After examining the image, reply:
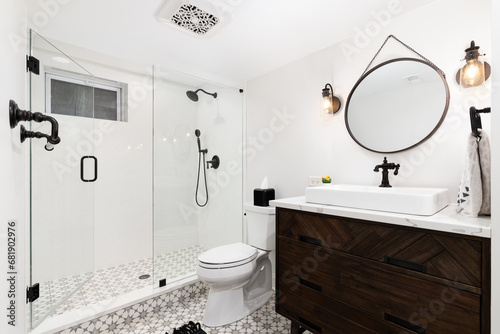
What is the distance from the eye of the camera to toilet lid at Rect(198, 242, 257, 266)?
5.76 feet

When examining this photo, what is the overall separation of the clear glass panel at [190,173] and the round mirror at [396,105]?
4.36 ft

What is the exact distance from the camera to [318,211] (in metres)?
1.39

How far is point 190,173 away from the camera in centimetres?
243

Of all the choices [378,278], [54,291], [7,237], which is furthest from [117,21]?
[378,278]

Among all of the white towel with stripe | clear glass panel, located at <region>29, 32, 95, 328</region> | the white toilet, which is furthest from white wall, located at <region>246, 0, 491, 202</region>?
clear glass panel, located at <region>29, 32, 95, 328</region>

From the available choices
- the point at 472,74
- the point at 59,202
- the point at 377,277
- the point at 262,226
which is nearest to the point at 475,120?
the point at 472,74

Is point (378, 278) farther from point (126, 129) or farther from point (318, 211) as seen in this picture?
point (126, 129)

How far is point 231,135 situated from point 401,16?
5.79 feet

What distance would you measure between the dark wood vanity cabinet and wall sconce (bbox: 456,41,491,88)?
34.2 inches

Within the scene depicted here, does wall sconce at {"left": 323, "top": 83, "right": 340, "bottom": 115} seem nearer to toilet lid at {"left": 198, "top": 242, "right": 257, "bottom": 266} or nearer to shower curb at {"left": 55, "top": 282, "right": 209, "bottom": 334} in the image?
toilet lid at {"left": 198, "top": 242, "right": 257, "bottom": 266}

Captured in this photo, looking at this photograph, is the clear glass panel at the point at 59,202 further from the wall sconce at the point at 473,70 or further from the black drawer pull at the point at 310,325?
the wall sconce at the point at 473,70

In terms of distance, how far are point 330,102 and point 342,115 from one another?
141 mm

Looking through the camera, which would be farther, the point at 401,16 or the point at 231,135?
the point at 231,135

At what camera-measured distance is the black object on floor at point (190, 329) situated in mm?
1661
